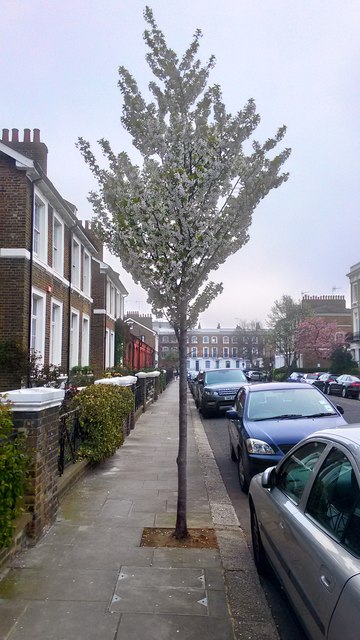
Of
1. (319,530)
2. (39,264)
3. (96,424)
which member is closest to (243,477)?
(96,424)

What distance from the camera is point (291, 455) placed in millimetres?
4062

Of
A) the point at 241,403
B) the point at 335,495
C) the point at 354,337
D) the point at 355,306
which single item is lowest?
the point at 335,495

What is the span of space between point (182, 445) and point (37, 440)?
1.41 meters

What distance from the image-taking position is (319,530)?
2865 millimetres

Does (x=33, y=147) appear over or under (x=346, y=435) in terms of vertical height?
over

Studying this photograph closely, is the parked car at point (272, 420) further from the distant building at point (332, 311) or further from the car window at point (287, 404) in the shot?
the distant building at point (332, 311)

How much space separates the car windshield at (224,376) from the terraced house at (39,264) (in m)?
5.08

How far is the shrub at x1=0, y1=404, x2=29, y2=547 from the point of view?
3.72m

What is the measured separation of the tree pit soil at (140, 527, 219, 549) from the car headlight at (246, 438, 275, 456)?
1.76 m

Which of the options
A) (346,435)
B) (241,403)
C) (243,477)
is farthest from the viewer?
(241,403)

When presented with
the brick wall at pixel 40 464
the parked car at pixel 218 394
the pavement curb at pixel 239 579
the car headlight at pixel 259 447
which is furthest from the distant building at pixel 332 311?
the brick wall at pixel 40 464

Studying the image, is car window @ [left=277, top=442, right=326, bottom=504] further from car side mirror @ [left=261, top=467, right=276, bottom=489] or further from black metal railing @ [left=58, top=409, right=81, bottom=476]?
black metal railing @ [left=58, top=409, right=81, bottom=476]

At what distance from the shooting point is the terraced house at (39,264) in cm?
1402

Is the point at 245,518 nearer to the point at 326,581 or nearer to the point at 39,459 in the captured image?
the point at 39,459
